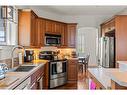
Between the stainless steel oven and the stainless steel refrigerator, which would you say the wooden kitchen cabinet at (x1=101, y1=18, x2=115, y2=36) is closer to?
the stainless steel refrigerator

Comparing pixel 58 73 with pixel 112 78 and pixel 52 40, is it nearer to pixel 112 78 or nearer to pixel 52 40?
pixel 52 40

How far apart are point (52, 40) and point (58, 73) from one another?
1.27 m

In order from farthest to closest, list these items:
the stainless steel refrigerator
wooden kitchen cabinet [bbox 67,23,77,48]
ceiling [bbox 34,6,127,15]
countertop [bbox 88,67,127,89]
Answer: wooden kitchen cabinet [bbox 67,23,77,48] → the stainless steel refrigerator → ceiling [bbox 34,6,127,15] → countertop [bbox 88,67,127,89]

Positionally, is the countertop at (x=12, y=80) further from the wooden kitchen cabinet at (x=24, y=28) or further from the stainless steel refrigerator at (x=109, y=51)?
the stainless steel refrigerator at (x=109, y=51)

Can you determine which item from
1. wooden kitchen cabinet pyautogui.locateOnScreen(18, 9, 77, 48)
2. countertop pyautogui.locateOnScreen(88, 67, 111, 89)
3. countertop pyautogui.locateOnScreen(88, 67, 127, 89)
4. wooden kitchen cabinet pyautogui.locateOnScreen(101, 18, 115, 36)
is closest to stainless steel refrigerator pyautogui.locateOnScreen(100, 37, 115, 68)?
wooden kitchen cabinet pyautogui.locateOnScreen(101, 18, 115, 36)

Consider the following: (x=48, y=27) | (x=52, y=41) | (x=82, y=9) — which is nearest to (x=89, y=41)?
(x=82, y=9)

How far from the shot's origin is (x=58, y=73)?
21.4 ft

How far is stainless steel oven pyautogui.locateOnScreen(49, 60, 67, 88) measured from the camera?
6230mm

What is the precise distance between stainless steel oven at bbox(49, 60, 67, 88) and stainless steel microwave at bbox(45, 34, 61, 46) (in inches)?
31.7

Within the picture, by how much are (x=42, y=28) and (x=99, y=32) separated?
11.4ft

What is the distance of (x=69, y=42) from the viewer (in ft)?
25.3

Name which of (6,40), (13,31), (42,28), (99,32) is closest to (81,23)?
(99,32)

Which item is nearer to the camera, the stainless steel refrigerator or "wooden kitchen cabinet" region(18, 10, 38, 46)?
"wooden kitchen cabinet" region(18, 10, 38, 46)
